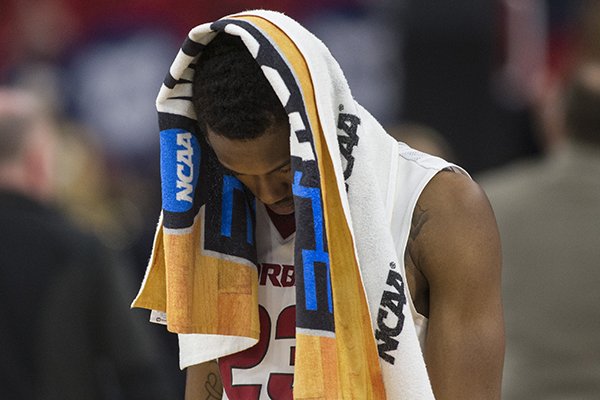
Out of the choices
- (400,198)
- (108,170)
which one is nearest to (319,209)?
(400,198)

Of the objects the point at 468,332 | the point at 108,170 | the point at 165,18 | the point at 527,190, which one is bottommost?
the point at 468,332

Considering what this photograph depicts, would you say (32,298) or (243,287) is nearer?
(243,287)

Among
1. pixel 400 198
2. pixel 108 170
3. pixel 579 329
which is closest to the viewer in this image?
pixel 400 198

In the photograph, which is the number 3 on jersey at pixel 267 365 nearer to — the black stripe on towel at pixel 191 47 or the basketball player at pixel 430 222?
the basketball player at pixel 430 222

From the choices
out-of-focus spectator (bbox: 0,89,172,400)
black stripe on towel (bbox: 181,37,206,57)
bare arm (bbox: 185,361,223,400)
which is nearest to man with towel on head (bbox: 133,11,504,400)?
black stripe on towel (bbox: 181,37,206,57)

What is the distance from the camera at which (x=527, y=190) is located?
365 centimetres

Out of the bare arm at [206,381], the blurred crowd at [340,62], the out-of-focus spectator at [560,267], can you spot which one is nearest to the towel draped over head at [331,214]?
the bare arm at [206,381]

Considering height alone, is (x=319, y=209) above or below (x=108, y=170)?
below

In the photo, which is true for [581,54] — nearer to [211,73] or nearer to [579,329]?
[579,329]

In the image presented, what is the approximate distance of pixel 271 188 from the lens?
8.38ft

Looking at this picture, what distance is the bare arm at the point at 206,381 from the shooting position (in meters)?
2.90

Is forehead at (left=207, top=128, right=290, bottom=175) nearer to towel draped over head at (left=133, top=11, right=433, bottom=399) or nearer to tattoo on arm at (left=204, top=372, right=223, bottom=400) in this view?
towel draped over head at (left=133, top=11, right=433, bottom=399)

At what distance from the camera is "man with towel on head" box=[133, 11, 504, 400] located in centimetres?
238

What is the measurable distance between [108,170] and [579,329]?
172 inches
